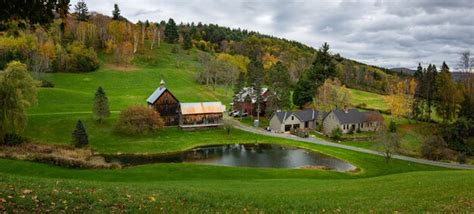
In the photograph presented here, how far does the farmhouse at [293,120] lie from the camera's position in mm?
77125

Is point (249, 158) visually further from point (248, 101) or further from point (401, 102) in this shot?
point (401, 102)

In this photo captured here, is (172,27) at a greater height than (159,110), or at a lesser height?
greater

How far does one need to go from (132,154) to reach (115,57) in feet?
242

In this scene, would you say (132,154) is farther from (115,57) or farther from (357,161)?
(115,57)

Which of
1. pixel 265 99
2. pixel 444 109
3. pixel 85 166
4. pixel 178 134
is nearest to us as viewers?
pixel 85 166

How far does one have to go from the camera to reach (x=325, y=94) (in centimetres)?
8769

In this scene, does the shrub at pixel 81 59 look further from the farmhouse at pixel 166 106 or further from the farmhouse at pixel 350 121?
the farmhouse at pixel 350 121

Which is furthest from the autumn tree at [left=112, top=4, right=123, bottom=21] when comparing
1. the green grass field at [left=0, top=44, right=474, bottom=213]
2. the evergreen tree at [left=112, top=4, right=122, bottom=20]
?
the green grass field at [left=0, top=44, right=474, bottom=213]

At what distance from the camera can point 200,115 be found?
2977 inches

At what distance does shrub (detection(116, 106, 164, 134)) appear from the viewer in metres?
65.0

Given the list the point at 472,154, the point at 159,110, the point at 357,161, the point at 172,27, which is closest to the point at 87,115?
the point at 159,110

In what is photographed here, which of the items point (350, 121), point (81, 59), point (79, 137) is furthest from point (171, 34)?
point (79, 137)

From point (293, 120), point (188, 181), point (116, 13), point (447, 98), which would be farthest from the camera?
point (116, 13)

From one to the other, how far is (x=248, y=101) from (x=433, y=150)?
38.1 m
